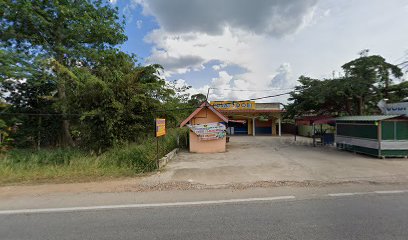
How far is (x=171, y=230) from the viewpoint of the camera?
3355 mm

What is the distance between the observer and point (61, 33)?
1405cm

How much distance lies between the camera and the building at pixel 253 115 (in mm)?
26609

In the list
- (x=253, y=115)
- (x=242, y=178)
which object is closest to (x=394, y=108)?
(x=242, y=178)

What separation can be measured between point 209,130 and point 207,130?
0.13 meters

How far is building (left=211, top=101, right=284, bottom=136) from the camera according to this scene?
26.6 metres

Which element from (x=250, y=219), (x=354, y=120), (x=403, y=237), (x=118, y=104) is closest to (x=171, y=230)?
(x=250, y=219)

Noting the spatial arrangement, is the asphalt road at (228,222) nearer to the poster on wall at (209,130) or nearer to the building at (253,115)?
the poster on wall at (209,130)

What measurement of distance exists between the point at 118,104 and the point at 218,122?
248 inches

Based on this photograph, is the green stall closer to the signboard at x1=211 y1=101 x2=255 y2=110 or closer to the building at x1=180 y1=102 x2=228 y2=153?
the building at x1=180 y1=102 x2=228 y2=153

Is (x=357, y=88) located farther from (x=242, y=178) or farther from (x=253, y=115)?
(x=253, y=115)

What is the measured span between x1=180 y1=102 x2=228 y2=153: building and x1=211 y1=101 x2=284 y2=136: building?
11822mm

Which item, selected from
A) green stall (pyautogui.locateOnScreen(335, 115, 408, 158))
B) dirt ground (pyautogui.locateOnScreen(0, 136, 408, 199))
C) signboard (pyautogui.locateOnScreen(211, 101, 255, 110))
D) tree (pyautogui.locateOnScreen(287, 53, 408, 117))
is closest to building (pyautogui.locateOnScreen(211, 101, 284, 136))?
signboard (pyautogui.locateOnScreen(211, 101, 255, 110))

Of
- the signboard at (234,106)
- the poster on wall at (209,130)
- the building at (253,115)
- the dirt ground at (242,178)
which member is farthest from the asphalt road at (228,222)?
the signboard at (234,106)

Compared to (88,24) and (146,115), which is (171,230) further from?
(88,24)
